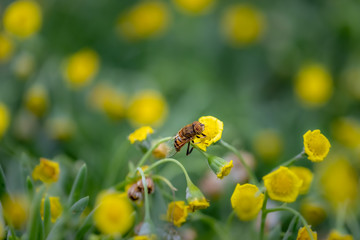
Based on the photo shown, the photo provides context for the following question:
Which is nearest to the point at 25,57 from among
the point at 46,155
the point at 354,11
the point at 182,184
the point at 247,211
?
the point at 46,155

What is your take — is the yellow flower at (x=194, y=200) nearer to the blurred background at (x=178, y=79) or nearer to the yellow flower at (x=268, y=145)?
the blurred background at (x=178, y=79)

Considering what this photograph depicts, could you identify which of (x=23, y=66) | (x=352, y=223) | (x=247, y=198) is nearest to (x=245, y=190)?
(x=247, y=198)

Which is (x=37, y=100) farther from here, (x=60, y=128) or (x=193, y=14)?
(x=193, y=14)

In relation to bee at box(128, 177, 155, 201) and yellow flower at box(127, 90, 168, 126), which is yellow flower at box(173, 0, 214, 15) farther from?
bee at box(128, 177, 155, 201)

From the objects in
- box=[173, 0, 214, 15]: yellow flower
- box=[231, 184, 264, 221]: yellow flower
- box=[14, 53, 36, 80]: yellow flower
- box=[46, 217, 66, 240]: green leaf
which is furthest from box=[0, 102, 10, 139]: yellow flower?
box=[173, 0, 214, 15]: yellow flower

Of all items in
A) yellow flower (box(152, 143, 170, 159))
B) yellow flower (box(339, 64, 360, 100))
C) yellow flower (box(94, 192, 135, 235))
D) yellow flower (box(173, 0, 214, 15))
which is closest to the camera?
yellow flower (box(94, 192, 135, 235))

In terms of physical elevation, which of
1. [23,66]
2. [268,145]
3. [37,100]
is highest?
[23,66]
